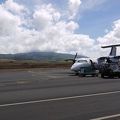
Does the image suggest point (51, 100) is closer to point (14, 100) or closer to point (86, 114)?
point (14, 100)

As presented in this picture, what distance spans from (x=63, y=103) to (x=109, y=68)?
21675 mm

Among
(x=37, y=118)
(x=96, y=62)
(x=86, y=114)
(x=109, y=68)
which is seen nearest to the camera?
(x=37, y=118)

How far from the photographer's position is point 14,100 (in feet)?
48.4

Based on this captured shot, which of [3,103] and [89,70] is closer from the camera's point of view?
[3,103]

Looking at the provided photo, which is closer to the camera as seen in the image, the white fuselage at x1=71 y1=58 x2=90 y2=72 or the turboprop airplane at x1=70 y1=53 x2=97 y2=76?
the turboprop airplane at x1=70 y1=53 x2=97 y2=76

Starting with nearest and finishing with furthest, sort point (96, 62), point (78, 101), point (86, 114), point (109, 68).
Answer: point (86, 114), point (78, 101), point (109, 68), point (96, 62)

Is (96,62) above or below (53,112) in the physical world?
above

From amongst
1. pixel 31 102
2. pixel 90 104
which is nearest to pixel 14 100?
pixel 31 102

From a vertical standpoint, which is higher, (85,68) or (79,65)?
(79,65)

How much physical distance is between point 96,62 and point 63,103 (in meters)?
28.7

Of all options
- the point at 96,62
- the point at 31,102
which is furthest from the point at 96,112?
the point at 96,62

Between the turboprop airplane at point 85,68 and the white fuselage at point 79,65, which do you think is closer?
the turboprop airplane at point 85,68

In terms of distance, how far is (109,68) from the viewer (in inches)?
1382

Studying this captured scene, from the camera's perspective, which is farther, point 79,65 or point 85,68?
point 79,65
